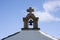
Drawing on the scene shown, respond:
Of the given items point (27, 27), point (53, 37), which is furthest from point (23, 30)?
point (53, 37)

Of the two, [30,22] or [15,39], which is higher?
[30,22]

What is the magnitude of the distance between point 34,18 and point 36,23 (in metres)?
0.48

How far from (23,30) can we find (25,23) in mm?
1023

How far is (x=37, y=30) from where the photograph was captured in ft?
67.8

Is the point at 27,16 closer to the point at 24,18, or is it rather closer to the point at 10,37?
the point at 24,18

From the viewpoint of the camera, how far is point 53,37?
20.4m

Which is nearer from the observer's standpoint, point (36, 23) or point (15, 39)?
point (15, 39)

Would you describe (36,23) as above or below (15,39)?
above

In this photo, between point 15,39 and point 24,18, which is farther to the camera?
point 24,18

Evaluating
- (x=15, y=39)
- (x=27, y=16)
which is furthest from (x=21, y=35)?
(x=27, y=16)

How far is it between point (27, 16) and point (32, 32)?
1.66m

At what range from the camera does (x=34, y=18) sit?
21.4 metres

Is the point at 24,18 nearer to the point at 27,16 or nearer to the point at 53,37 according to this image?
the point at 27,16

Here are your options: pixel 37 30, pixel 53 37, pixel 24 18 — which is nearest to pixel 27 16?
pixel 24 18
